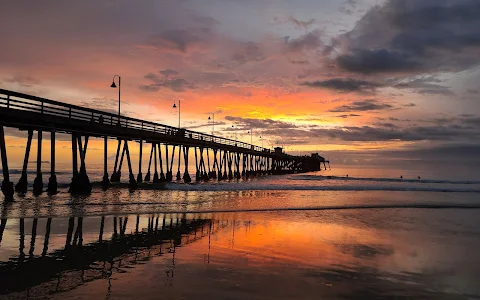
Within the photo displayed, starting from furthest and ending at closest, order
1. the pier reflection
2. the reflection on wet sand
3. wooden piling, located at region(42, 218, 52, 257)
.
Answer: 1. wooden piling, located at region(42, 218, 52, 257)
2. the pier reflection
3. the reflection on wet sand

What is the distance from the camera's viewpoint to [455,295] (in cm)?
596

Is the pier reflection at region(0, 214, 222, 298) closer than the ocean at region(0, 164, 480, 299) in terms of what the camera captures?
No

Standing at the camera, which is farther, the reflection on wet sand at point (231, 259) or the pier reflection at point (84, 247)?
the pier reflection at point (84, 247)

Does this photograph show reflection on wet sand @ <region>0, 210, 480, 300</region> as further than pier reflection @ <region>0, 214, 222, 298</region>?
No

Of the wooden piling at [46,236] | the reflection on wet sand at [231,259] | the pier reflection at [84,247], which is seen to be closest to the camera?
the reflection on wet sand at [231,259]

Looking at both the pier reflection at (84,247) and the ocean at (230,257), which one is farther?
the pier reflection at (84,247)

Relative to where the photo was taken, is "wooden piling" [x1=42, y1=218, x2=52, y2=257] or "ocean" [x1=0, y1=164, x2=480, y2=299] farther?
"wooden piling" [x1=42, y1=218, x2=52, y2=257]

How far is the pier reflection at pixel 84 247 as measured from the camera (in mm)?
6160

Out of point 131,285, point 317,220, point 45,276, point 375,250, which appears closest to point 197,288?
point 131,285

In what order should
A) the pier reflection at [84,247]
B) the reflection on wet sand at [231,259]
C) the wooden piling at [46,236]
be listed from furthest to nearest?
1. the wooden piling at [46,236]
2. the pier reflection at [84,247]
3. the reflection on wet sand at [231,259]

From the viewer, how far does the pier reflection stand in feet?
20.2

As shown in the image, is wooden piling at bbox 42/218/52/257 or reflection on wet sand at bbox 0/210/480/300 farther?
wooden piling at bbox 42/218/52/257

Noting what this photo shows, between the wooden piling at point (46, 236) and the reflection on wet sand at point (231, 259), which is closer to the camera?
the reflection on wet sand at point (231, 259)

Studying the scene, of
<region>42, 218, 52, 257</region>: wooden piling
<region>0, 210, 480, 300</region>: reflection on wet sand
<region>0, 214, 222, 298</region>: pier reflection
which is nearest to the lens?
<region>0, 210, 480, 300</region>: reflection on wet sand
